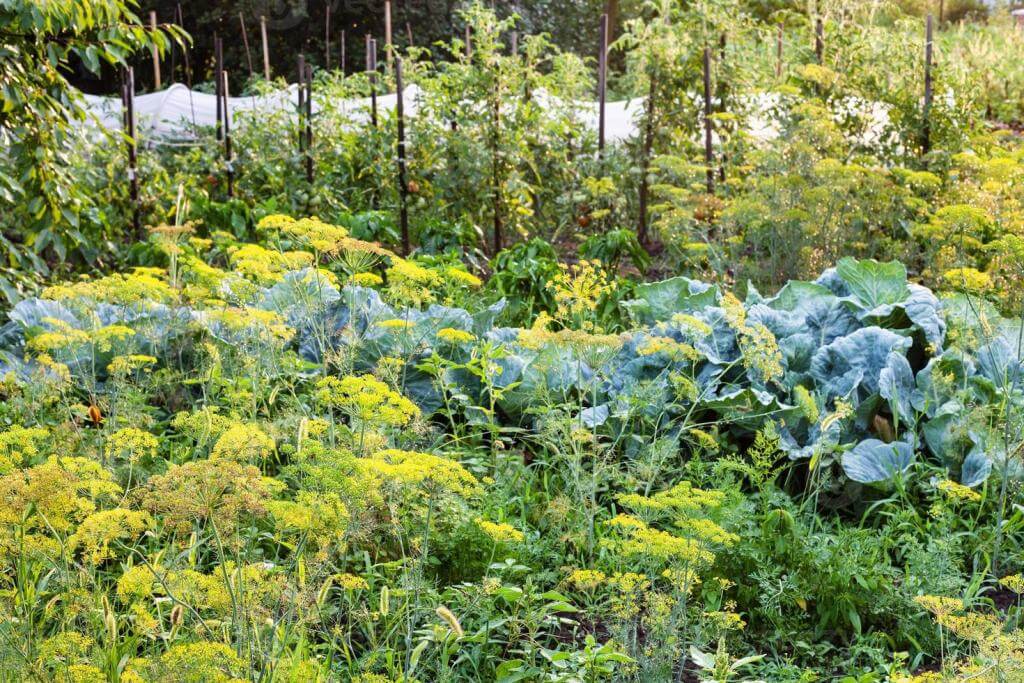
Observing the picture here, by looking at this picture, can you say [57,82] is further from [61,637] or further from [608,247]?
[61,637]

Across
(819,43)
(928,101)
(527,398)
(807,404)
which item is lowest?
(527,398)

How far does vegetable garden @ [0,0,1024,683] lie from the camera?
2.27 meters

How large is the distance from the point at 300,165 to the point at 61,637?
19.6 ft

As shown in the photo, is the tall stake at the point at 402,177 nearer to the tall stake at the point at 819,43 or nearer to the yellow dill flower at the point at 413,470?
the tall stake at the point at 819,43

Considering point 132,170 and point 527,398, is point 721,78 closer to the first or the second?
point 132,170

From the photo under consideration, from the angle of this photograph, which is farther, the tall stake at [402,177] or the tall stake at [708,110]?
the tall stake at [708,110]

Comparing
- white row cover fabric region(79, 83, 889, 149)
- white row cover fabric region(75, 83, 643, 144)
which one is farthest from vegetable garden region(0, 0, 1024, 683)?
white row cover fabric region(75, 83, 643, 144)

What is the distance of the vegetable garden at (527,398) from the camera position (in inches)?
89.3

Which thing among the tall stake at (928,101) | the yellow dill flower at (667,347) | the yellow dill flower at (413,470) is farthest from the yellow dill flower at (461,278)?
the tall stake at (928,101)

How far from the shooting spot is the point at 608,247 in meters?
5.91

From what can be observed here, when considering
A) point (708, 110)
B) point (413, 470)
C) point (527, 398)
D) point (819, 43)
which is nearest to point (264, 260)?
point (527, 398)

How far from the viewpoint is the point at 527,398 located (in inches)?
154

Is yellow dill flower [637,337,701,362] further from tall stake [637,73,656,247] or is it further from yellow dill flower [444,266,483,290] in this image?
tall stake [637,73,656,247]

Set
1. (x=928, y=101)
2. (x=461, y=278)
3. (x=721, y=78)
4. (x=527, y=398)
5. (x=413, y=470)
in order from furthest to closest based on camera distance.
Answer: (x=721, y=78)
(x=928, y=101)
(x=461, y=278)
(x=527, y=398)
(x=413, y=470)
